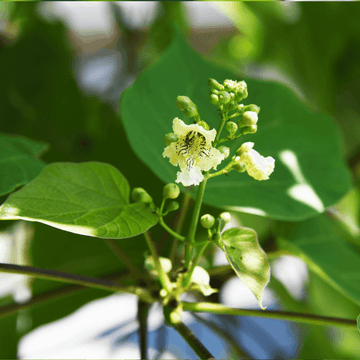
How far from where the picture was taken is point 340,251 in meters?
0.75

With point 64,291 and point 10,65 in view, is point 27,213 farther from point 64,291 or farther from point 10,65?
point 10,65

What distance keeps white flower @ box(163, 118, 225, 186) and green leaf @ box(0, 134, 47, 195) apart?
0.25 metres

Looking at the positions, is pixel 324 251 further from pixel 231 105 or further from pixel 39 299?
pixel 39 299

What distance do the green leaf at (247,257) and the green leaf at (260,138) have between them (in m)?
0.12

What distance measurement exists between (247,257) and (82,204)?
22 cm

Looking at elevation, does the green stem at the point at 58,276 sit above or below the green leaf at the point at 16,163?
below

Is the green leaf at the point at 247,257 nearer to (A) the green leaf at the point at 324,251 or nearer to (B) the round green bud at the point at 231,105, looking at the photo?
(B) the round green bud at the point at 231,105

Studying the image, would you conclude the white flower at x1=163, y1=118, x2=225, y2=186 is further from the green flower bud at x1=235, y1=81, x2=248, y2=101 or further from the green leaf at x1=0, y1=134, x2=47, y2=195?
the green leaf at x1=0, y1=134, x2=47, y2=195

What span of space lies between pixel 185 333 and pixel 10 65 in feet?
3.25

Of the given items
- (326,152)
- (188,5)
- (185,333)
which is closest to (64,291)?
(185,333)

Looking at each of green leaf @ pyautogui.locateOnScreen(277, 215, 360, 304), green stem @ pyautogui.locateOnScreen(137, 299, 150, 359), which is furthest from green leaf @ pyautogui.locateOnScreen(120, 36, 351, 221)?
green stem @ pyautogui.locateOnScreen(137, 299, 150, 359)

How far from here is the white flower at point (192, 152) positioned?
0.39 meters

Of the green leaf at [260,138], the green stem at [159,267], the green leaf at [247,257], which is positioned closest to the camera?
the green leaf at [247,257]

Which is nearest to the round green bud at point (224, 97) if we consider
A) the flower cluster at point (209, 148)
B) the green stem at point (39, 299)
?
the flower cluster at point (209, 148)
